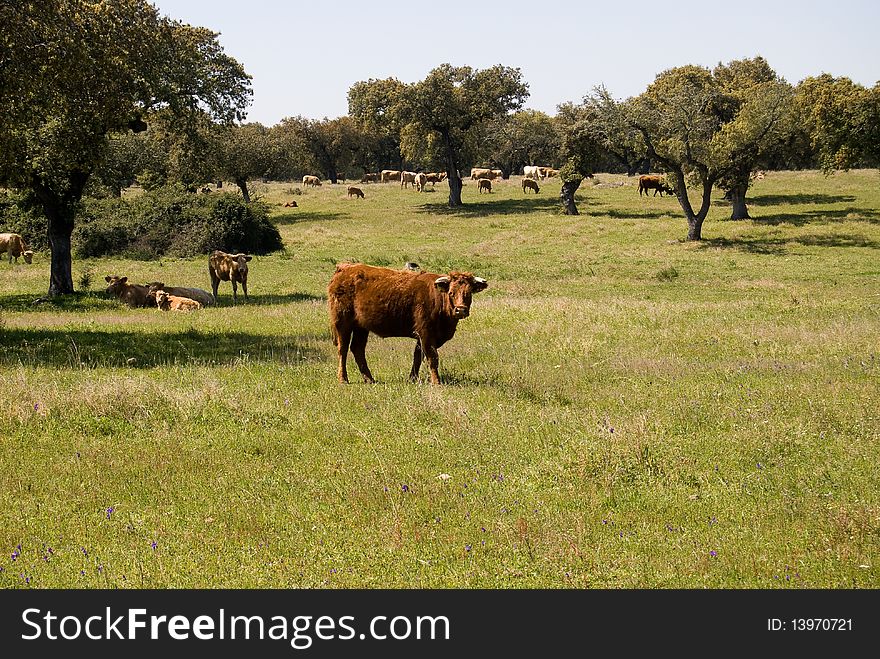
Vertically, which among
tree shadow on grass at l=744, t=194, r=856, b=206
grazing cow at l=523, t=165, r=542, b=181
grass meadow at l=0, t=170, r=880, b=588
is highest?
grazing cow at l=523, t=165, r=542, b=181

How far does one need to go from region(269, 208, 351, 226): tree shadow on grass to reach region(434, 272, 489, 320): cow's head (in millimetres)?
44981

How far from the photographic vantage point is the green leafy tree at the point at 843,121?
44.2 m

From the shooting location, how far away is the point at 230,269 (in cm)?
2611

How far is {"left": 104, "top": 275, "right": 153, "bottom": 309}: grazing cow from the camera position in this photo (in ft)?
80.8

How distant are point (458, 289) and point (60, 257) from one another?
1858 cm

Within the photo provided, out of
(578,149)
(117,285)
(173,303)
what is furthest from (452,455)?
(578,149)

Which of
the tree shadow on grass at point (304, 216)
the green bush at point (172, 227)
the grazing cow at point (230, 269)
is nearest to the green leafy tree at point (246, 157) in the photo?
the tree shadow on grass at point (304, 216)

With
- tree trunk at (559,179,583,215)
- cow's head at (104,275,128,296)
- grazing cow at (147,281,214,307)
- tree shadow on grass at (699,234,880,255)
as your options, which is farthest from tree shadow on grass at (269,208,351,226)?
grazing cow at (147,281,214,307)

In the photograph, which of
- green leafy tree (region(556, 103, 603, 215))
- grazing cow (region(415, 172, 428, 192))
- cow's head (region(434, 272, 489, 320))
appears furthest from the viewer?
grazing cow (region(415, 172, 428, 192))

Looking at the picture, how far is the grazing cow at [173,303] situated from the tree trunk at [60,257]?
4266mm

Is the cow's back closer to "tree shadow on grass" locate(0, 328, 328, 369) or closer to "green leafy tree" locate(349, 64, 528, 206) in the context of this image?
"tree shadow on grass" locate(0, 328, 328, 369)

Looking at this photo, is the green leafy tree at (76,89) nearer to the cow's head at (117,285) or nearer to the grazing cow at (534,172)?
the cow's head at (117,285)

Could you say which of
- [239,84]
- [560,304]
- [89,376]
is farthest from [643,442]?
[239,84]

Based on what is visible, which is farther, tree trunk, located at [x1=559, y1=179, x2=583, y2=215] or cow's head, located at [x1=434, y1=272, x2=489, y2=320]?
tree trunk, located at [x1=559, y1=179, x2=583, y2=215]
